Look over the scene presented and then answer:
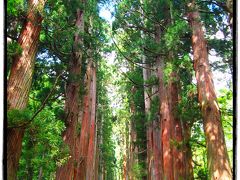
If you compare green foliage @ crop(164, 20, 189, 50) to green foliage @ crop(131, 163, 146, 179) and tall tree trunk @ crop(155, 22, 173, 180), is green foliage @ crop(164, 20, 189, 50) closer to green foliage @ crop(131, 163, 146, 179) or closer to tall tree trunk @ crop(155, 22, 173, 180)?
tall tree trunk @ crop(155, 22, 173, 180)

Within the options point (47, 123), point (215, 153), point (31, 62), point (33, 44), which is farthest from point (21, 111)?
point (215, 153)

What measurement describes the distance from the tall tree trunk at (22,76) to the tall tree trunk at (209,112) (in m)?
3.66

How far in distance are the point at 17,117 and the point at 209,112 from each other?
152 inches

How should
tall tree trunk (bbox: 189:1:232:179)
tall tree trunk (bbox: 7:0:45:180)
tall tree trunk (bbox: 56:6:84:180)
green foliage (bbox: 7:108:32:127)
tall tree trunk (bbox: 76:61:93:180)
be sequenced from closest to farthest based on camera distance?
green foliage (bbox: 7:108:32:127) < tall tree trunk (bbox: 7:0:45:180) < tall tree trunk (bbox: 189:1:232:179) < tall tree trunk (bbox: 56:6:84:180) < tall tree trunk (bbox: 76:61:93:180)

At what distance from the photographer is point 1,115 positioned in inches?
91.7

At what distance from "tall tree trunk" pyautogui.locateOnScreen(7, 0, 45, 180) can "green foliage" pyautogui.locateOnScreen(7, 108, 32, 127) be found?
0.16m

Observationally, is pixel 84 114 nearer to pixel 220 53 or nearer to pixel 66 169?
pixel 66 169

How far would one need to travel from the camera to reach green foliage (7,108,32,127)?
14.6ft

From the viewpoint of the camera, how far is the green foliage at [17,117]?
175 inches

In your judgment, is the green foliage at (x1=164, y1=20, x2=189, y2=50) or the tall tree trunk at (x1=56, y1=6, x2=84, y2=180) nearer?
the green foliage at (x1=164, y1=20, x2=189, y2=50)

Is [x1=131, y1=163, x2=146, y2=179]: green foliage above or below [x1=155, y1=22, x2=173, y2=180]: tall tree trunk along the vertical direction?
below

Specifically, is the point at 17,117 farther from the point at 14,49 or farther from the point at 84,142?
the point at 84,142

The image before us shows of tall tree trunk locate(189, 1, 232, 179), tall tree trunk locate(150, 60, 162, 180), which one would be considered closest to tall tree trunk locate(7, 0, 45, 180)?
tall tree trunk locate(189, 1, 232, 179)

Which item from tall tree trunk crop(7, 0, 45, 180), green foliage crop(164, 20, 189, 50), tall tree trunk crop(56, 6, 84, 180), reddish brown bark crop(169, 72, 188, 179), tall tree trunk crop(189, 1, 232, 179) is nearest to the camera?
tall tree trunk crop(7, 0, 45, 180)
